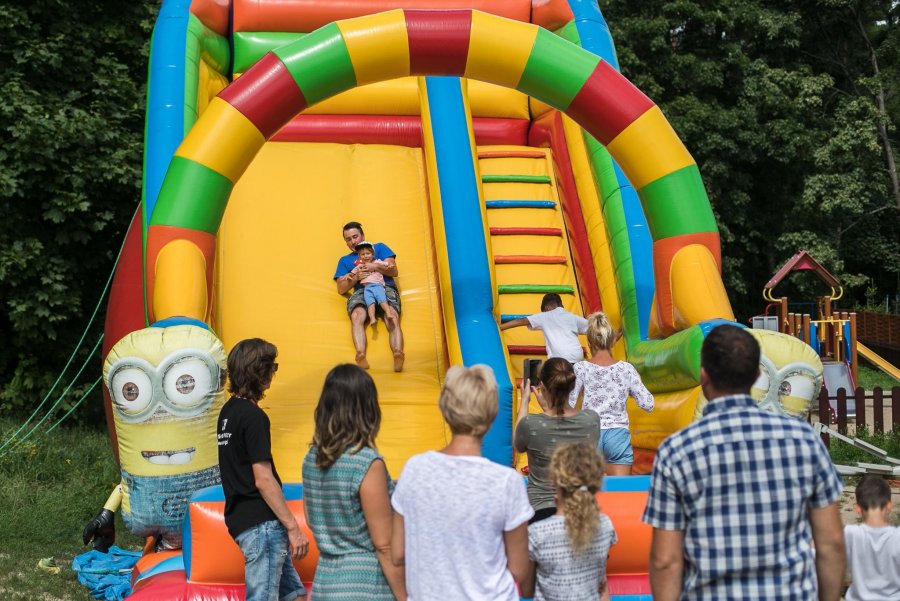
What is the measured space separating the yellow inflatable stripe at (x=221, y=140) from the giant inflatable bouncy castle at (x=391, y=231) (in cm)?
1

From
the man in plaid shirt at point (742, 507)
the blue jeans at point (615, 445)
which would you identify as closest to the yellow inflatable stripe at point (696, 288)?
the blue jeans at point (615, 445)

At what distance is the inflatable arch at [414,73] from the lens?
5121mm

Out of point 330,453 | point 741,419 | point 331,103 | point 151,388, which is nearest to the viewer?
point 741,419

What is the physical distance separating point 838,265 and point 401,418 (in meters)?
14.4

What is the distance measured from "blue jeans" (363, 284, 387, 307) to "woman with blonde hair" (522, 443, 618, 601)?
12.2ft

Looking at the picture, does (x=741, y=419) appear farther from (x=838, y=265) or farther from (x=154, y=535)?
(x=838, y=265)

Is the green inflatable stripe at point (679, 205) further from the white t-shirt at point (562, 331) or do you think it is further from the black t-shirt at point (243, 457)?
the black t-shirt at point (243, 457)

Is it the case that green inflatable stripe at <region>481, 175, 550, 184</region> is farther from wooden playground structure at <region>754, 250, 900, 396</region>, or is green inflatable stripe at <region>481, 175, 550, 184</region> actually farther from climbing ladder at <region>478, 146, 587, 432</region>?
wooden playground structure at <region>754, 250, 900, 396</region>

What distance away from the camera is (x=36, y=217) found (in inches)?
397

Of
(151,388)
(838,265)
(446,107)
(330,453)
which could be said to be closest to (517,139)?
(446,107)

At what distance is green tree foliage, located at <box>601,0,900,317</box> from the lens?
17.9 meters

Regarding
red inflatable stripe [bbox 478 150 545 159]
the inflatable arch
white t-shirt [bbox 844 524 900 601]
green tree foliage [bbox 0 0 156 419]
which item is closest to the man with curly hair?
white t-shirt [bbox 844 524 900 601]

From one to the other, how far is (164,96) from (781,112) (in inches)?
572

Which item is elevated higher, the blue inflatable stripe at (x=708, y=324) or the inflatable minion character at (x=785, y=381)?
the blue inflatable stripe at (x=708, y=324)
